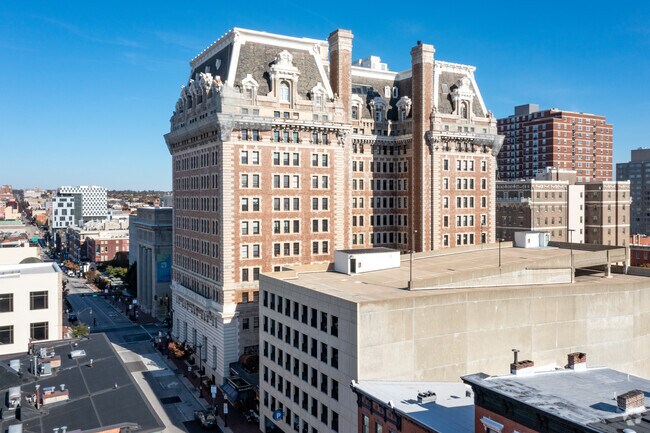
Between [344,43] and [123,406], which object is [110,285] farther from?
[123,406]

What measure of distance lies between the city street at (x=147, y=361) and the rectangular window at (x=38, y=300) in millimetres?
20827

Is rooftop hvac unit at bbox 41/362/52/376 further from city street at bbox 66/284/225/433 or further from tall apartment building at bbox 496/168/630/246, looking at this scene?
tall apartment building at bbox 496/168/630/246

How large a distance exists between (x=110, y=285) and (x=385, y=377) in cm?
13930

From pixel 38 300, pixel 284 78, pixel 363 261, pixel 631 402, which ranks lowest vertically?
pixel 631 402

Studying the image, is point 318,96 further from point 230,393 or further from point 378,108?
point 230,393

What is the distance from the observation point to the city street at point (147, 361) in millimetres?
75750

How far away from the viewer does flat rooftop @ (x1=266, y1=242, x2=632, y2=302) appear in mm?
57594

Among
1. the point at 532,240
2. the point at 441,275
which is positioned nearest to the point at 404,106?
the point at 532,240

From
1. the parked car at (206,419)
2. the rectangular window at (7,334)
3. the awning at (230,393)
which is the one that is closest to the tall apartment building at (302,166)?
the awning at (230,393)

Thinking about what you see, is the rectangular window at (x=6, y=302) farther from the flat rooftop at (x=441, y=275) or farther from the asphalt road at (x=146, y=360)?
the flat rooftop at (x=441, y=275)

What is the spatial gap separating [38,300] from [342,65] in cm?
6005

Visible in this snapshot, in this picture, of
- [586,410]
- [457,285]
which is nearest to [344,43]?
[457,285]

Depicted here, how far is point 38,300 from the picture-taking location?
57.4m

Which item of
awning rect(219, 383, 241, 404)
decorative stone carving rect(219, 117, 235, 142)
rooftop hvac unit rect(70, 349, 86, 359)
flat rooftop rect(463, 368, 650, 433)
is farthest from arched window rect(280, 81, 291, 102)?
flat rooftop rect(463, 368, 650, 433)
